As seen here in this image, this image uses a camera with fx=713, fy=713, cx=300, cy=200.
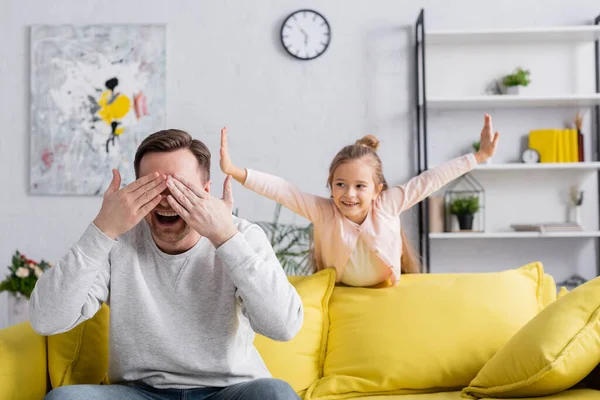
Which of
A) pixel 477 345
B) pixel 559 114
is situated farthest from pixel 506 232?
pixel 477 345

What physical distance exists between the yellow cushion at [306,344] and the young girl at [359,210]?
114 millimetres

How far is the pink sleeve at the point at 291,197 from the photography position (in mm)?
2461

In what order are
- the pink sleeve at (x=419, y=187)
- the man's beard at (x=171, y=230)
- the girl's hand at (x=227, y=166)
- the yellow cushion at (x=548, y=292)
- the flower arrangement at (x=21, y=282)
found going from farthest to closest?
the flower arrangement at (x=21, y=282) → the pink sleeve at (x=419, y=187) → the girl's hand at (x=227, y=166) → the yellow cushion at (x=548, y=292) → the man's beard at (x=171, y=230)

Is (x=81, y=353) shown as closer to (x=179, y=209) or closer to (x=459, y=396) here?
(x=179, y=209)

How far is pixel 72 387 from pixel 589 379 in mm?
1272

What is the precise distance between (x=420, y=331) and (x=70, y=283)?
0.97 m

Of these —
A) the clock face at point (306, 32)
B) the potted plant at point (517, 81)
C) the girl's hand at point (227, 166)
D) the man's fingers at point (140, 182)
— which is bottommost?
the man's fingers at point (140, 182)

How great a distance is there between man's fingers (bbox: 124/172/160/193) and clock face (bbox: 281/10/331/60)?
2.45 m

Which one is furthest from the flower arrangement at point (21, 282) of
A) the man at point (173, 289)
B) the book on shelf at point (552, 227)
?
the book on shelf at point (552, 227)

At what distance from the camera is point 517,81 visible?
3.77 meters

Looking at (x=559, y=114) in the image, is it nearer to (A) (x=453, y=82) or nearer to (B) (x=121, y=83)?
(A) (x=453, y=82)

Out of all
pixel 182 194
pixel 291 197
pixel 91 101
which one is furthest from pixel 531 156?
pixel 182 194

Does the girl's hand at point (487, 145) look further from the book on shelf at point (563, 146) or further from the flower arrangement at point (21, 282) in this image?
the flower arrangement at point (21, 282)

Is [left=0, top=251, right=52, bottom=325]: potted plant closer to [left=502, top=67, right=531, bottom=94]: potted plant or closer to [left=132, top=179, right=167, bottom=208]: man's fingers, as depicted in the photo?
[left=132, top=179, right=167, bottom=208]: man's fingers
